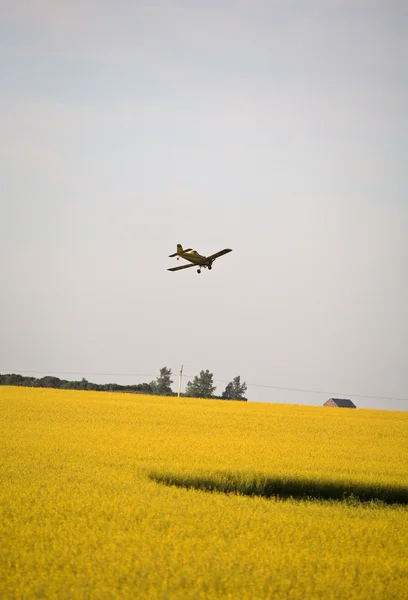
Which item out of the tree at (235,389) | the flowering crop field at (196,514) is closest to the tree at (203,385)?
the tree at (235,389)

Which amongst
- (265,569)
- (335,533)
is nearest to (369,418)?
(335,533)

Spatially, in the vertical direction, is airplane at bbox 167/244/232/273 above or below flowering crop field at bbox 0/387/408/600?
above

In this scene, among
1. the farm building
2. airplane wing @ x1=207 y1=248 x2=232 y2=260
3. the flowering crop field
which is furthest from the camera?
the farm building

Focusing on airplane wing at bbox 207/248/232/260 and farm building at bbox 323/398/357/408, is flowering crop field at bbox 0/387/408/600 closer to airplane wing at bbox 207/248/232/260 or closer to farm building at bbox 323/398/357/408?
airplane wing at bbox 207/248/232/260

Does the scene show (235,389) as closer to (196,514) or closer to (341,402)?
(341,402)

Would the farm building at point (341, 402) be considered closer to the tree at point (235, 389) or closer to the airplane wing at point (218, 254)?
the tree at point (235, 389)

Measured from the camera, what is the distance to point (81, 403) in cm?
4819

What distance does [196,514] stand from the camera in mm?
16562

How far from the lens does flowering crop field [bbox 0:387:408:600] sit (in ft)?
38.5

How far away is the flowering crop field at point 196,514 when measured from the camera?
1173cm

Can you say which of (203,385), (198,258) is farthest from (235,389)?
(198,258)

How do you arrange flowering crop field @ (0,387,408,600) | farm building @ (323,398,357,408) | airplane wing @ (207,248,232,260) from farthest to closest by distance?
farm building @ (323,398,357,408), airplane wing @ (207,248,232,260), flowering crop field @ (0,387,408,600)

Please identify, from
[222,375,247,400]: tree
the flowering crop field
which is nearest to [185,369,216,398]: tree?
[222,375,247,400]: tree

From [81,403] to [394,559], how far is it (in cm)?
3632
